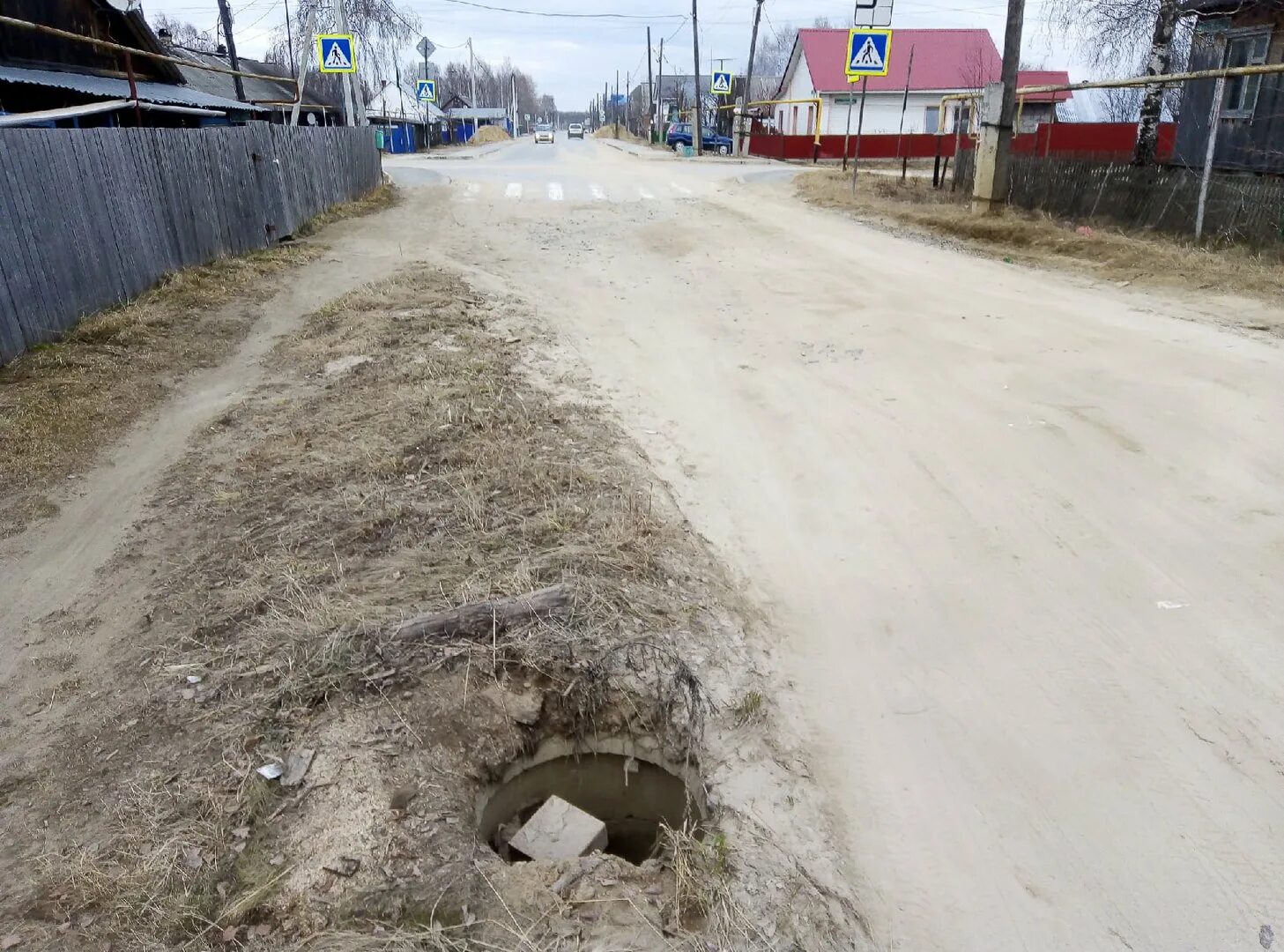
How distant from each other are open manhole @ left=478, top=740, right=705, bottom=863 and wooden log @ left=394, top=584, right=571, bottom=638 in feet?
1.80

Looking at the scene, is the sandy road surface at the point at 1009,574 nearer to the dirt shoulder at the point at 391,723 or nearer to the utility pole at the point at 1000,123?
the dirt shoulder at the point at 391,723

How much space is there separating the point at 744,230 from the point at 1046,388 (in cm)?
904

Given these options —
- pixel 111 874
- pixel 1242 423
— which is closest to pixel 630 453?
pixel 111 874

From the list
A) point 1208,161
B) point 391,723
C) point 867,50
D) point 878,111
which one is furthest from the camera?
point 878,111

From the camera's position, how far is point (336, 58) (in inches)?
712

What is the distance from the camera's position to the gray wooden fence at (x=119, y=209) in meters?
7.90

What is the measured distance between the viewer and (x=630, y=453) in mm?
5836

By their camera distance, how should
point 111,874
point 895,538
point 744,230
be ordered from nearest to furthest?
point 111,874 < point 895,538 < point 744,230

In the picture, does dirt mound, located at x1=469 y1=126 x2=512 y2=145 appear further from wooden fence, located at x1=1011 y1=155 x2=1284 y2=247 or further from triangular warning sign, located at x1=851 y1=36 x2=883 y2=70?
wooden fence, located at x1=1011 y1=155 x2=1284 y2=247

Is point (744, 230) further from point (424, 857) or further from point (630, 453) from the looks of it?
point (424, 857)

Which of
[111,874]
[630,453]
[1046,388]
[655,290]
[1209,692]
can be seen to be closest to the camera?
[111,874]

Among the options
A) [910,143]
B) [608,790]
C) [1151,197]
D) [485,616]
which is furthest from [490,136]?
[608,790]

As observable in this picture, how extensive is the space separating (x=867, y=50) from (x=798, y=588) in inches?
644

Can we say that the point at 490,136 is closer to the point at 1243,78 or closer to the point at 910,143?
the point at 910,143
